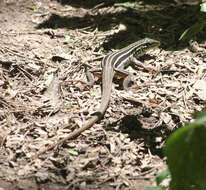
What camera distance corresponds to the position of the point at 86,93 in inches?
175

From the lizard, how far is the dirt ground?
115mm

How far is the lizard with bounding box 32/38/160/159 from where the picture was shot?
12.2ft

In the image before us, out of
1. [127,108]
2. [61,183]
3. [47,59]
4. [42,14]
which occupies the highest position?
[42,14]

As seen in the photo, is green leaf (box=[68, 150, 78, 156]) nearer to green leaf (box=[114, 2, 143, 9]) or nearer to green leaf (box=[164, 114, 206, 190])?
green leaf (box=[164, 114, 206, 190])

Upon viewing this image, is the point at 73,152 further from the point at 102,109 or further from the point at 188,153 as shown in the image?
the point at 188,153

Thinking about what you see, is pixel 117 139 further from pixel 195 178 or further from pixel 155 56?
pixel 155 56

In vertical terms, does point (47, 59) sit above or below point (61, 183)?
above

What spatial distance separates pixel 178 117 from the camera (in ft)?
12.6

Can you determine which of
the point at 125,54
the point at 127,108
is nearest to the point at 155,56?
the point at 125,54

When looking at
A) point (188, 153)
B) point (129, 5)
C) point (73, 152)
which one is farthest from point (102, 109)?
point (129, 5)

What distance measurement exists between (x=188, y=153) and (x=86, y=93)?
293 centimetres

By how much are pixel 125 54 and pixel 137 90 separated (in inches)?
38.3

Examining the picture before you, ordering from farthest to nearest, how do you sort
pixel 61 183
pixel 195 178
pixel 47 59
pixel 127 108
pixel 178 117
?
pixel 47 59, pixel 127 108, pixel 178 117, pixel 61 183, pixel 195 178

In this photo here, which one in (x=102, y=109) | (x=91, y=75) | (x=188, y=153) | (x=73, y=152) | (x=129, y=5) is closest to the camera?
(x=188, y=153)
